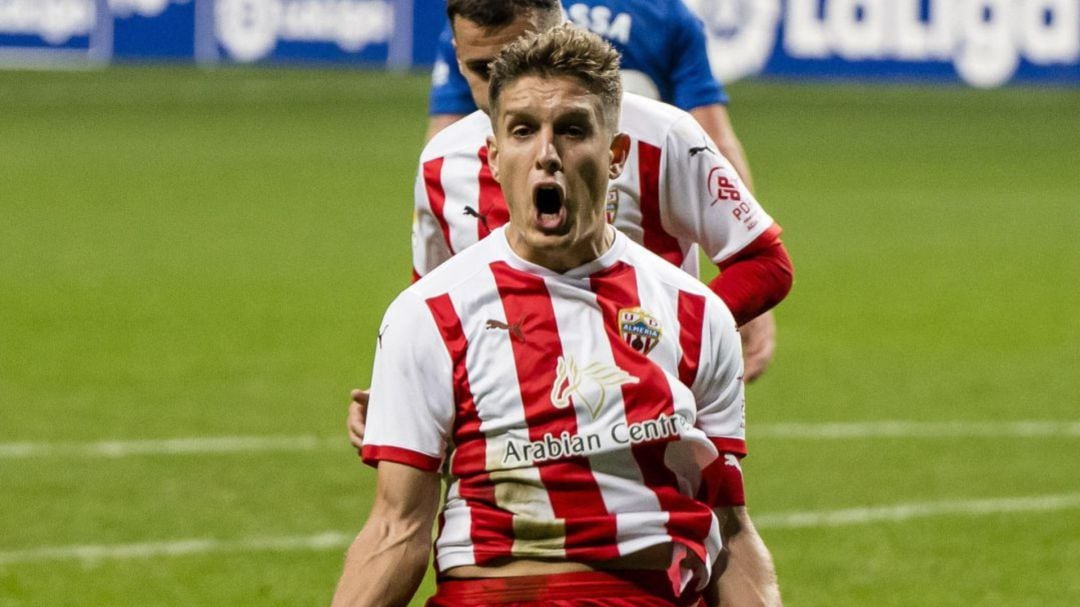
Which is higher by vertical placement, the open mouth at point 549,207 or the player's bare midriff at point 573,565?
the open mouth at point 549,207

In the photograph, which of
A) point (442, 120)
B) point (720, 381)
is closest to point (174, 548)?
point (442, 120)

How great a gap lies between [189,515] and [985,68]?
1980 cm

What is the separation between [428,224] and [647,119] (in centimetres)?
66

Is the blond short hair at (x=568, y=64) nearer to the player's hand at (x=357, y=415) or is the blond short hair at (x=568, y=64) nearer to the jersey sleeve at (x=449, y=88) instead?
the player's hand at (x=357, y=415)

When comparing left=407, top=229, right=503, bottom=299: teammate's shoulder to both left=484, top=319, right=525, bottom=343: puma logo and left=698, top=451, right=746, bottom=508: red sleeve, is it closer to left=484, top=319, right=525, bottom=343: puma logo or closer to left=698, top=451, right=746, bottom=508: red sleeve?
left=484, top=319, right=525, bottom=343: puma logo

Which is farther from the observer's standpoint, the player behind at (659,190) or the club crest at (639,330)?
the player behind at (659,190)

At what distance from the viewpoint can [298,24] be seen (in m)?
27.0

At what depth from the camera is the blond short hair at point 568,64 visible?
3.59 m

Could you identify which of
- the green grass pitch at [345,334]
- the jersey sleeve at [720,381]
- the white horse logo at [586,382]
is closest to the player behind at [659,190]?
the jersey sleeve at [720,381]

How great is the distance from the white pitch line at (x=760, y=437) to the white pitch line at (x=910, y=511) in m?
1.33

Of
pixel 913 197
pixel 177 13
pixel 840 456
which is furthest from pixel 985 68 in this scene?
pixel 840 456

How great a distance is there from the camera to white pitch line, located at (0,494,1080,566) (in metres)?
7.36

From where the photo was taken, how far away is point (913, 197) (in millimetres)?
19938

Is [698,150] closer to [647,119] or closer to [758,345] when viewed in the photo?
[647,119]
